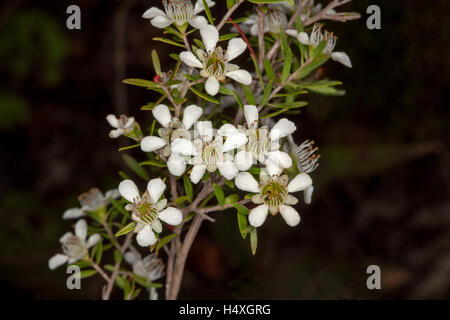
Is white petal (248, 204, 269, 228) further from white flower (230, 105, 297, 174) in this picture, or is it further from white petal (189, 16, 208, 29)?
white petal (189, 16, 208, 29)

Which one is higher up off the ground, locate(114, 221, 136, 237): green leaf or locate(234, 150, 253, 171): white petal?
locate(234, 150, 253, 171): white petal

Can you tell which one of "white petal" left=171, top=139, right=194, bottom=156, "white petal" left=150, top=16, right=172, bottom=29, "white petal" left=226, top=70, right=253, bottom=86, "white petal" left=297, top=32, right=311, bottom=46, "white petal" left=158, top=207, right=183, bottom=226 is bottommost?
"white petal" left=158, top=207, right=183, bottom=226

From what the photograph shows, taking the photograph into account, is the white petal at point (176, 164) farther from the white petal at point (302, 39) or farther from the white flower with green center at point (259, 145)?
the white petal at point (302, 39)

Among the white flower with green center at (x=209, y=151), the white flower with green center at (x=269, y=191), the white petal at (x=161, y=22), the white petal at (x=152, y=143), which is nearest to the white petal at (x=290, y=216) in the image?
the white flower with green center at (x=269, y=191)

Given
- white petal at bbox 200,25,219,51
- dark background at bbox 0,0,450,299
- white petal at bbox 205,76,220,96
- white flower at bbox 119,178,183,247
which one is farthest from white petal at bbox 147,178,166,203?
dark background at bbox 0,0,450,299

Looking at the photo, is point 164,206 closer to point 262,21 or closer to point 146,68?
point 262,21

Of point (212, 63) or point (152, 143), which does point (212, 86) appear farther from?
point (152, 143)
